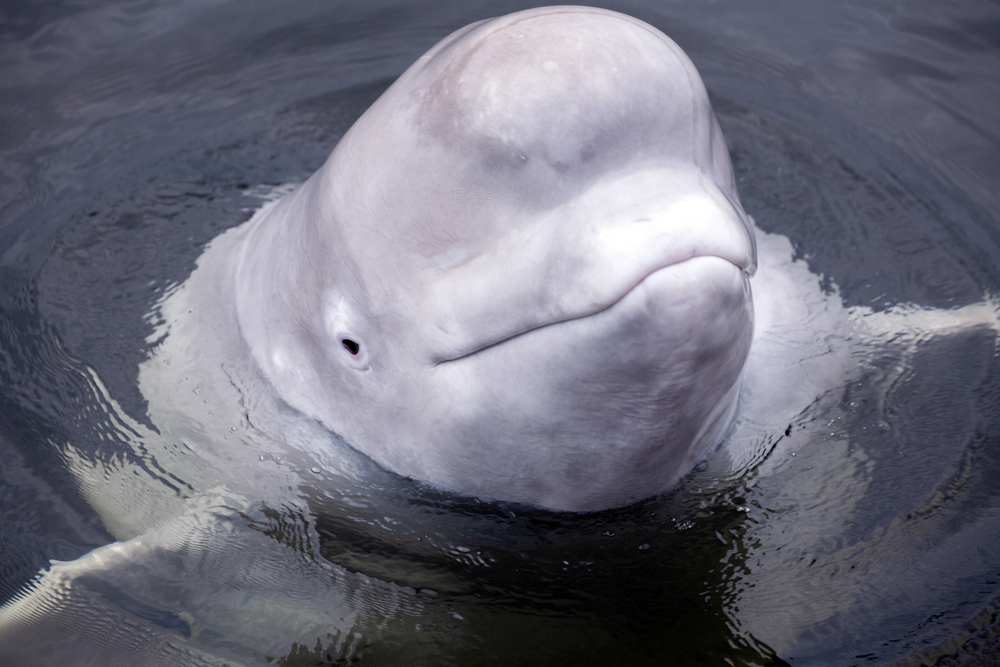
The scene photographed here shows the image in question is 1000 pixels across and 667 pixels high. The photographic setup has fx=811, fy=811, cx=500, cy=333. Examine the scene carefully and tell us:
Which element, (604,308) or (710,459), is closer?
(604,308)

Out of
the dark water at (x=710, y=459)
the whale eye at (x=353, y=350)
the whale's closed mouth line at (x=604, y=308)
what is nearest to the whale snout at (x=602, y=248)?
the whale's closed mouth line at (x=604, y=308)

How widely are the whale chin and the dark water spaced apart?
1.02 ft

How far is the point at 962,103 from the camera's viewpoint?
20.5 feet

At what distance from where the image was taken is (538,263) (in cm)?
255

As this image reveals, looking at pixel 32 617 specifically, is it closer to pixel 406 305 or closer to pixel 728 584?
pixel 406 305

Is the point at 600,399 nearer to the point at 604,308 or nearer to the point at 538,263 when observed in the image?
the point at 604,308

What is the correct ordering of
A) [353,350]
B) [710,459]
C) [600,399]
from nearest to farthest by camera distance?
[600,399] → [353,350] → [710,459]

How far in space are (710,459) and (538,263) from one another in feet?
5.72

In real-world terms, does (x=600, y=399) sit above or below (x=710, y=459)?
above

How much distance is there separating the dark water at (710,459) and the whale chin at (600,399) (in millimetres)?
312

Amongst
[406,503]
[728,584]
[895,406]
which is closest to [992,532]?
[895,406]

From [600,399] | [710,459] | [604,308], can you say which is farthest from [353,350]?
[710,459]

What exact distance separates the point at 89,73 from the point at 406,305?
17.0ft

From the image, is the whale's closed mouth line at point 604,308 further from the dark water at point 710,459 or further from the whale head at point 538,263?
the dark water at point 710,459
